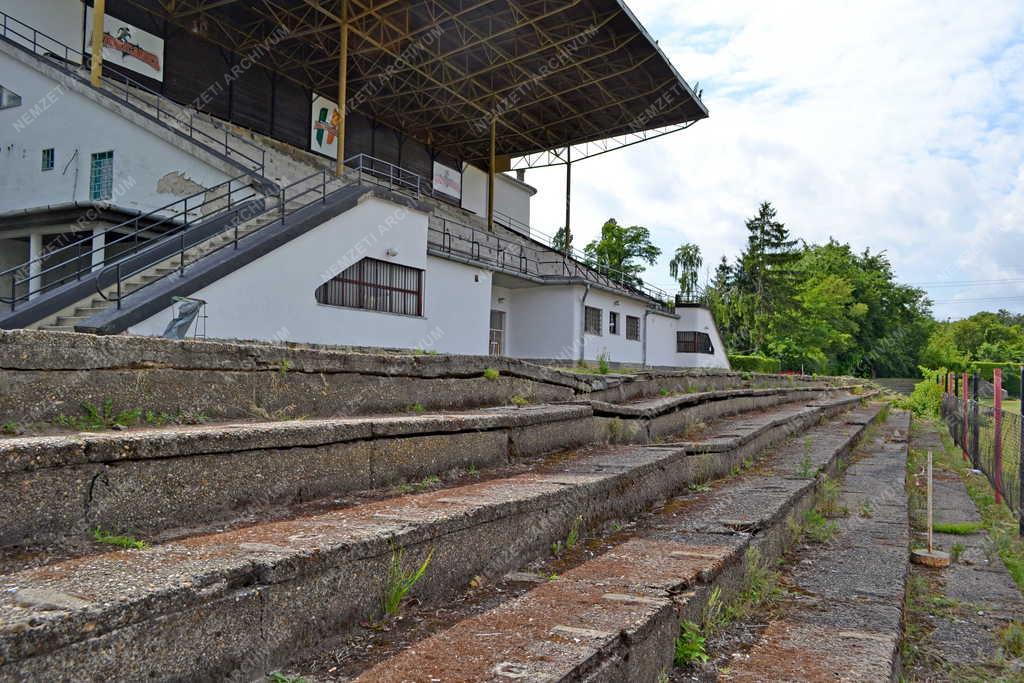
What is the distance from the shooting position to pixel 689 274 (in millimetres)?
56719

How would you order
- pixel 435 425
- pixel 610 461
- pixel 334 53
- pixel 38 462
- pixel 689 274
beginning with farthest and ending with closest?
pixel 689 274
pixel 334 53
pixel 610 461
pixel 435 425
pixel 38 462

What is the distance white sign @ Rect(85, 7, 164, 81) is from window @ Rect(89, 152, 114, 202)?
4.55 meters

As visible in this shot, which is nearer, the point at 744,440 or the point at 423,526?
the point at 423,526

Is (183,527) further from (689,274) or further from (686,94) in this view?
(689,274)

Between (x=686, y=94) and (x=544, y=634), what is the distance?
26.9 m

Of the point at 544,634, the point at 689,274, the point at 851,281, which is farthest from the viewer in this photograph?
the point at 851,281

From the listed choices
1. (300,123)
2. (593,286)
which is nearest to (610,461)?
(593,286)

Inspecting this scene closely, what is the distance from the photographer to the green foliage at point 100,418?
10.3 feet

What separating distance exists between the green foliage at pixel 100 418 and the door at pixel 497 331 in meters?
20.6

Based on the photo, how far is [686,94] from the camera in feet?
86.8

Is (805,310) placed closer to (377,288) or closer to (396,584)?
(377,288)

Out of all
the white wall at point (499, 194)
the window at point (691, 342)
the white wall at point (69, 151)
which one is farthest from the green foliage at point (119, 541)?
the window at point (691, 342)

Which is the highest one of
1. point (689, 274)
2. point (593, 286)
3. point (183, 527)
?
point (689, 274)

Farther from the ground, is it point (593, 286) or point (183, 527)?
point (593, 286)
